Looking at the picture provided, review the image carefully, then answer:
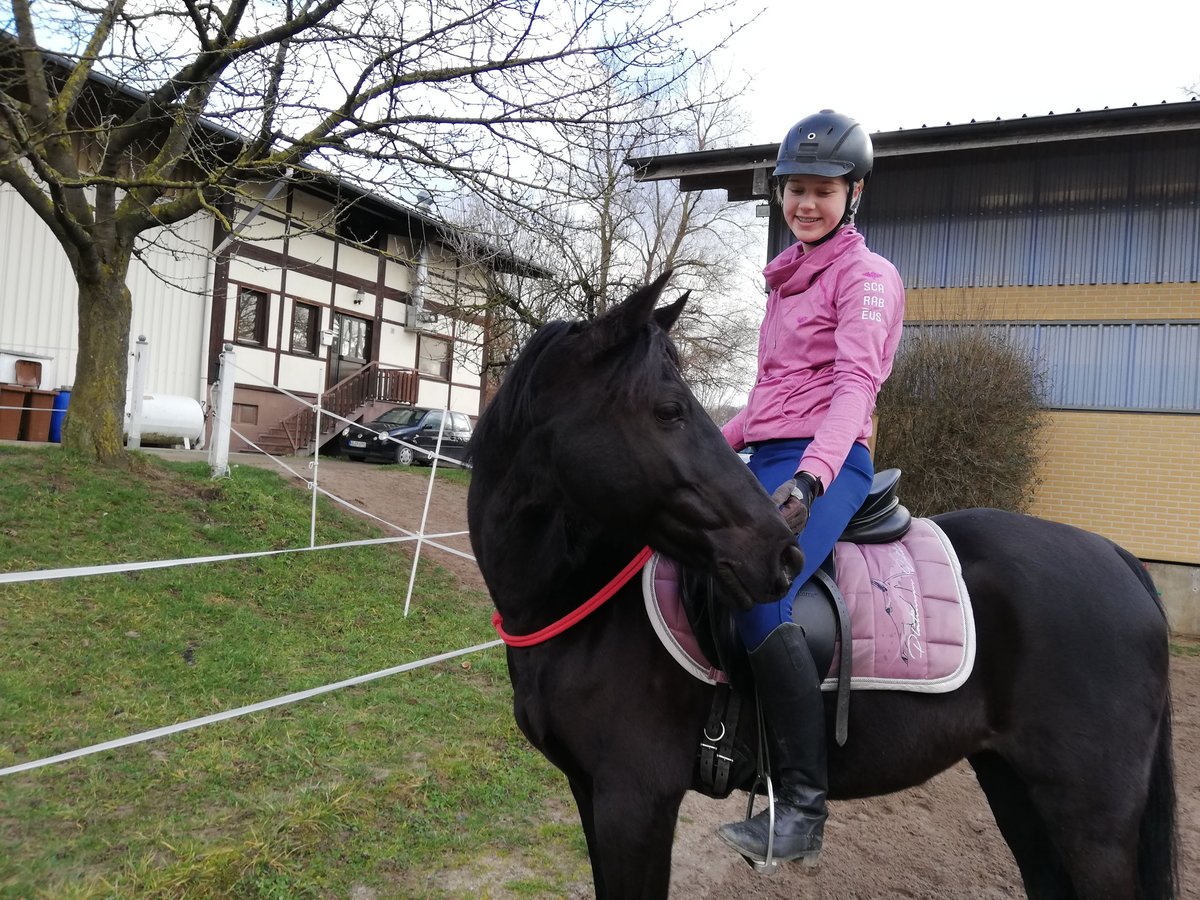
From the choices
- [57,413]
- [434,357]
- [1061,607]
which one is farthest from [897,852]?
[434,357]

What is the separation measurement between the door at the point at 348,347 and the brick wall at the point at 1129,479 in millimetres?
16327

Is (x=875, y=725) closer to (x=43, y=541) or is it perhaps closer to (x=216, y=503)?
(x=43, y=541)

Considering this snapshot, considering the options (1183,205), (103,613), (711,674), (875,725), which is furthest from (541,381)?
(1183,205)

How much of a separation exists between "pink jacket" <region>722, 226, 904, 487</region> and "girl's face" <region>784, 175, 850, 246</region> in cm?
5

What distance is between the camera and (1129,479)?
9.88 metres

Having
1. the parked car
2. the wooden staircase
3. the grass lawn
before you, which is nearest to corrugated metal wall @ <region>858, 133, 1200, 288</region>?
the grass lawn

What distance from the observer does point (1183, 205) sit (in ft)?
32.2

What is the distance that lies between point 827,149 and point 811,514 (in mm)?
1042

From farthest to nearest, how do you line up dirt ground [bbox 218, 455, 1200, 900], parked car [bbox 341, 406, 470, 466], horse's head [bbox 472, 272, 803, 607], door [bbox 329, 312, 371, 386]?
door [bbox 329, 312, 371, 386], parked car [bbox 341, 406, 470, 466], dirt ground [bbox 218, 455, 1200, 900], horse's head [bbox 472, 272, 803, 607]

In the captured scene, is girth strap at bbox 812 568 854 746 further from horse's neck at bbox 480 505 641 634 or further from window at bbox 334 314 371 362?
window at bbox 334 314 371 362

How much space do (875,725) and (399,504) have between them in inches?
386

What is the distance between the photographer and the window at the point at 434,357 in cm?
2267

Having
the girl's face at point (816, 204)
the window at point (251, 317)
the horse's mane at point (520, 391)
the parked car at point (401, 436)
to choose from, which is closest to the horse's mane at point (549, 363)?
the horse's mane at point (520, 391)

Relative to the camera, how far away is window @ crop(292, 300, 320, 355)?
19.0 metres
